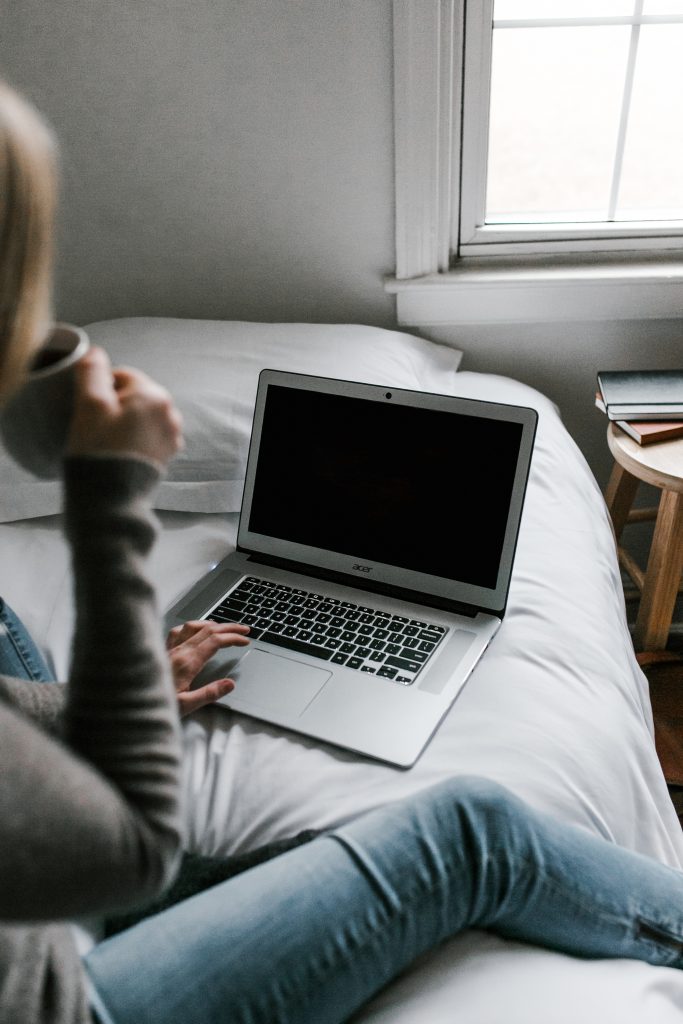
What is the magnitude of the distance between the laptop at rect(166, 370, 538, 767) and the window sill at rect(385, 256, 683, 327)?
0.56m

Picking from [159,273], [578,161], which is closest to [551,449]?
[578,161]

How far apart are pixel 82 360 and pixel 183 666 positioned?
0.46m

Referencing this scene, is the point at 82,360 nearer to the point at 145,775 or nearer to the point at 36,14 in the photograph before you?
the point at 145,775

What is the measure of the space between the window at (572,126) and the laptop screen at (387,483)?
2.23ft

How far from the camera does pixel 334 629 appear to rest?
0.98 m

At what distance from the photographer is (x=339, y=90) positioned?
1.37 metres

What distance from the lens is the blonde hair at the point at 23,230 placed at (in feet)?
1.33

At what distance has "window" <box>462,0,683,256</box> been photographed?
1.36 meters

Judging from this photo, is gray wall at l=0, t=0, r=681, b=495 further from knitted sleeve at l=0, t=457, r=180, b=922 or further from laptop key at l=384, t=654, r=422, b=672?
knitted sleeve at l=0, t=457, r=180, b=922

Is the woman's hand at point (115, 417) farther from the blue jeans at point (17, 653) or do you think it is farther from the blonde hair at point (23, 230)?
the blue jeans at point (17, 653)

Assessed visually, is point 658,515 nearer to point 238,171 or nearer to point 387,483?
point 387,483

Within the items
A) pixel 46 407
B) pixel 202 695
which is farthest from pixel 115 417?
pixel 202 695

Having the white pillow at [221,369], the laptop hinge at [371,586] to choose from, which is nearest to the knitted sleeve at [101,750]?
the laptop hinge at [371,586]

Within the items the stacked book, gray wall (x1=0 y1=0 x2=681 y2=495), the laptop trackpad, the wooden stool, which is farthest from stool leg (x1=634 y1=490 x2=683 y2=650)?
the laptop trackpad
